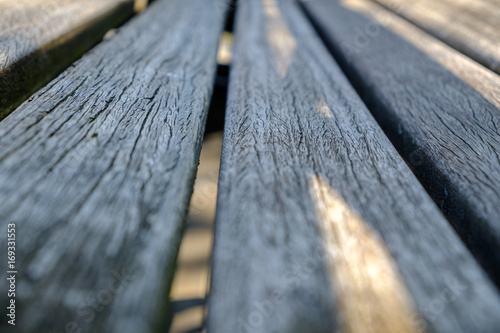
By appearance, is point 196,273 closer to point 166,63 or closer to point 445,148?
point 166,63

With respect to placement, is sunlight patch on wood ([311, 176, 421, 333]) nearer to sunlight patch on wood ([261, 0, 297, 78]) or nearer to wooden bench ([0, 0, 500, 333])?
wooden bench ([0, 0, 500, 333])

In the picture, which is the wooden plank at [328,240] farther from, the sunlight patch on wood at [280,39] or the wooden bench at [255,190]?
the sunlight patch on wood at [280,39]

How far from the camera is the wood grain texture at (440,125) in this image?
0.51 metres

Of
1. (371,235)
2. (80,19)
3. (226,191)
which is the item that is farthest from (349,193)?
(80,19)

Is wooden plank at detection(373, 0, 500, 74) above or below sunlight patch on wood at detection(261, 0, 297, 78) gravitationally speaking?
above

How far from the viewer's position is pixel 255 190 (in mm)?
484

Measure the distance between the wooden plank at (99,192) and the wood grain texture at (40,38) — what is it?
139mm

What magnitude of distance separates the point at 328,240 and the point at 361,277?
0.07 meters

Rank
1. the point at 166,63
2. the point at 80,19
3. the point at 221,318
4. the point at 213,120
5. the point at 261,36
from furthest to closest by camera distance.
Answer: the point at 213,120
the point at 261,36
the point at 80,19
the point at 166,63
the point at 221,318

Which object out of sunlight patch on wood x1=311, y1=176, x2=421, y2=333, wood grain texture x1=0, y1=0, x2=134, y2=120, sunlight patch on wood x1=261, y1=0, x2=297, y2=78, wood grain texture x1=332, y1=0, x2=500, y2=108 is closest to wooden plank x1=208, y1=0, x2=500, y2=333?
sunlight patch on wood x1=311, y1=176, x2=421, y2=333

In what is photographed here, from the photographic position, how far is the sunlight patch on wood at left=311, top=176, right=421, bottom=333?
34cm

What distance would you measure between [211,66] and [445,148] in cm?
69

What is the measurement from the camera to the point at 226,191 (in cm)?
47

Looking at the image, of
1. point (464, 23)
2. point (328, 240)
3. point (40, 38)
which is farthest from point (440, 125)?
point (40, 38)
